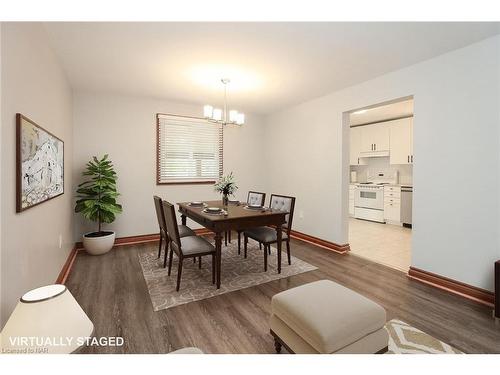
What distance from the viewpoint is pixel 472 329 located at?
197 centimetres

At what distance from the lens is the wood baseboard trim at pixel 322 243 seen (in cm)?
388

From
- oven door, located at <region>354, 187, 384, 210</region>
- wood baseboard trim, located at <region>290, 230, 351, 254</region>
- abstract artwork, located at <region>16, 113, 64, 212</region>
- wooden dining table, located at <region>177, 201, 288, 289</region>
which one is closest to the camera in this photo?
abstract artwork, located at <region>16, 113, 64, 212</region>

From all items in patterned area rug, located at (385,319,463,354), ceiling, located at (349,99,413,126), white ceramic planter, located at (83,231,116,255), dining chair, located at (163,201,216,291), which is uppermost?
ceiling, located at (349,99,413,126)

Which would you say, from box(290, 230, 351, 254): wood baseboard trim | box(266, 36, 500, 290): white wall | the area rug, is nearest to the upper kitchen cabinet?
box(266, 36, 500, 290): white wall

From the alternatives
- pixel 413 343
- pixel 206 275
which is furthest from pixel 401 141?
pixel 206 275

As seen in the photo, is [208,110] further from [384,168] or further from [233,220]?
[384,168]

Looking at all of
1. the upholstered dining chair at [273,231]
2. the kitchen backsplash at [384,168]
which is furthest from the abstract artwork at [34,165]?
the kitchen backsplash at [384,168]

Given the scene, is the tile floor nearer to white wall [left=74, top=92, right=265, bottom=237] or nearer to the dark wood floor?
the dark wood floor

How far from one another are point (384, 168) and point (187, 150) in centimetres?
502

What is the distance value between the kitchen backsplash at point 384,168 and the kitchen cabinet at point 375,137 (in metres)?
0.44

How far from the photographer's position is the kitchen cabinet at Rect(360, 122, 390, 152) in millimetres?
6068

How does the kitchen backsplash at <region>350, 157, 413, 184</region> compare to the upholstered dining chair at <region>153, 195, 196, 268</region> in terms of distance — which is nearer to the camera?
the upholstered dining chair at <region>153, 195, 196, 268</region>
